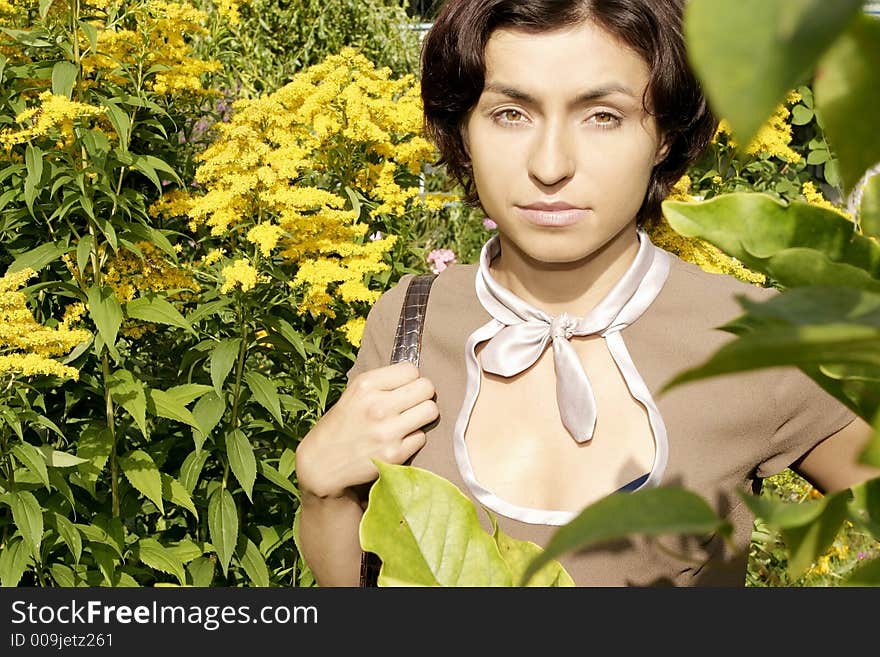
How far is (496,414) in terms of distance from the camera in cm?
142

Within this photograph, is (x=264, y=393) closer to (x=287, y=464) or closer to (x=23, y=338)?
(x=287, y=464)

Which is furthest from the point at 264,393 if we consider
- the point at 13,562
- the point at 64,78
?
the point at 64,78

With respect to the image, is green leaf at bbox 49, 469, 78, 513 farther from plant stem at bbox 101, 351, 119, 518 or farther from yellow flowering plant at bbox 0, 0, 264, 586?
plant stem at bbox 101, 351, 119, 518

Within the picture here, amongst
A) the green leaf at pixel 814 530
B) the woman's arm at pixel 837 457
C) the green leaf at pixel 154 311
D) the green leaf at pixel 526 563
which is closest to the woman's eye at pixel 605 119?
the woman's arm at pixel 837 457

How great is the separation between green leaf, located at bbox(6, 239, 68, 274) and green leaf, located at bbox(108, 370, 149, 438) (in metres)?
0.29

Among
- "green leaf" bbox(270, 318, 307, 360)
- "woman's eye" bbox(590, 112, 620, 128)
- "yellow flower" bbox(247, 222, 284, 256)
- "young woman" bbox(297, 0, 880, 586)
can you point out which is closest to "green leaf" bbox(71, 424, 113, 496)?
"green leaf" bbox(270, 318, 307, 360)

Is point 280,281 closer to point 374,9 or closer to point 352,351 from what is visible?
point 352,351

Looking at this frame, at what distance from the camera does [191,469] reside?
2277 millimetres

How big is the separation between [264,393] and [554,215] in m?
1.10

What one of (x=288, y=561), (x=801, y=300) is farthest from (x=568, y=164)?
(x=288, y=561)

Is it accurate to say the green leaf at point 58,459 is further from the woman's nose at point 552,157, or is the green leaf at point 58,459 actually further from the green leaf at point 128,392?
the woman's nose at point 552,157

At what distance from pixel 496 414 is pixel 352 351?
1.07 meters

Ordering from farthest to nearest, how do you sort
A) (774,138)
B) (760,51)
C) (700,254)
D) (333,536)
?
1. (774,138)
2. (700,254)
3. (333,536)
4. (760,51)

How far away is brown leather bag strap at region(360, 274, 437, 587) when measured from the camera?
1.45m
